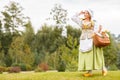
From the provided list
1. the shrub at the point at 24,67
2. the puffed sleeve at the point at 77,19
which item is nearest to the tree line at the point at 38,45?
the shrub at the point at 24,67

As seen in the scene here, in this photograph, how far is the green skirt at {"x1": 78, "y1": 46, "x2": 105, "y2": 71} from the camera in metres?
10.0

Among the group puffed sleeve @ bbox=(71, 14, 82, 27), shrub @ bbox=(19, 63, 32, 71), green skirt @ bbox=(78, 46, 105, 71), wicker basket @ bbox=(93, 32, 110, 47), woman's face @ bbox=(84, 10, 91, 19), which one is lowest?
shrub @ bbox=(19, 63, 32, 71)

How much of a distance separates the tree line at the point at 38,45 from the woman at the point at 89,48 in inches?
574

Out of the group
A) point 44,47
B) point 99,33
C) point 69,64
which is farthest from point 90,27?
point 44,47

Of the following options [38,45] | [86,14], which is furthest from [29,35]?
[86,14]

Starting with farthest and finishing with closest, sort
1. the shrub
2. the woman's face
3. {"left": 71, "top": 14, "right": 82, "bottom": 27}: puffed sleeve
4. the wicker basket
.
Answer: the shrub
{"left": 71, "top": 14, "right": 82, "bottom": 27}: puffed sleeve
the woman's face
the wicker basket

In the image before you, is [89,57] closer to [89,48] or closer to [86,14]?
[89,48]

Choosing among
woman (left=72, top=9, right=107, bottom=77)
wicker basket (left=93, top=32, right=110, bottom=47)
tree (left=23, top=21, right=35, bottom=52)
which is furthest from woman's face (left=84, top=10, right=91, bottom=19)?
tree (left=23, top=21, right=35, bottom=52)

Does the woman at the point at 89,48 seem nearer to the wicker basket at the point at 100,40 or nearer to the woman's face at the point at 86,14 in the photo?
the woman's face at the point at 86,14

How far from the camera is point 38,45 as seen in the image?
35.8 metres

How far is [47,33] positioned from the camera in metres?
36.9

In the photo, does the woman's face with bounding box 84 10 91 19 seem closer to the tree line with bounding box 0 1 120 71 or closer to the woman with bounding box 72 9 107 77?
the woman with bounding box 72 9 107 77

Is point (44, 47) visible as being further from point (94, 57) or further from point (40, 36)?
point (94, 57)

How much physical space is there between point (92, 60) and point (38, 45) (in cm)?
2603
